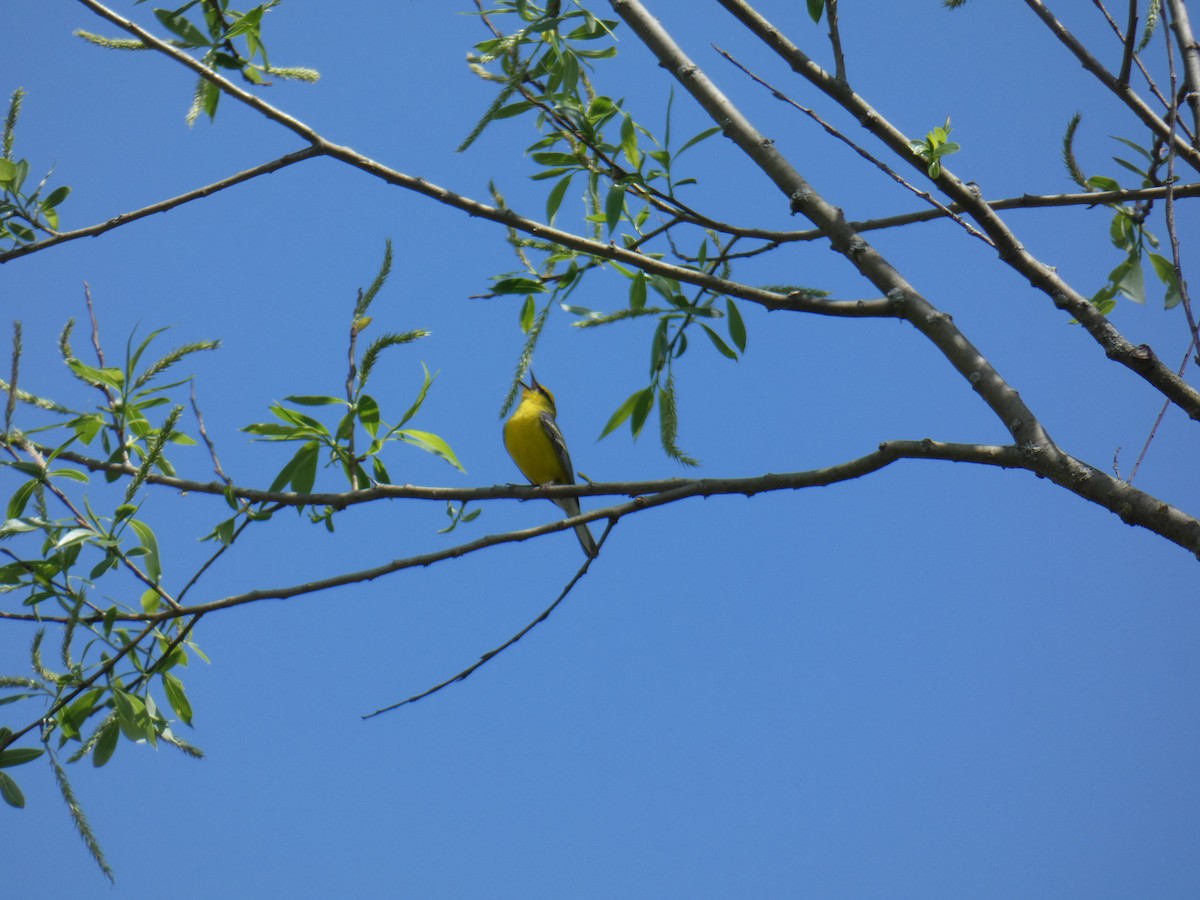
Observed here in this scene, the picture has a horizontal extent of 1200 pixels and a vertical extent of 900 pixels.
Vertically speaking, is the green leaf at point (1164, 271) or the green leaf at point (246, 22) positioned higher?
the green leaf at point (1164, 271)

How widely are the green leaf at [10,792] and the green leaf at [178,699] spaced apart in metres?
0.49

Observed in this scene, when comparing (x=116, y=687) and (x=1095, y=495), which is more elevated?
(x=1095, y=495)

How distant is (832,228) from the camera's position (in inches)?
125

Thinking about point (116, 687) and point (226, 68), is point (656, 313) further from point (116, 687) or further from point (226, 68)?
point (116, 687)

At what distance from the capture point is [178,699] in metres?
3.21

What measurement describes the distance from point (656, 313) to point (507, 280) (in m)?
0.48

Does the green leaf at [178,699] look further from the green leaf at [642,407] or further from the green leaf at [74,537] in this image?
the green leaf at [642,407]

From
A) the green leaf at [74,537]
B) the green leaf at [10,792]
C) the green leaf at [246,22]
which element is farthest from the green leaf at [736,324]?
the green leaf at [10,792]

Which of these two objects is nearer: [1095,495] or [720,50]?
[1095,495]

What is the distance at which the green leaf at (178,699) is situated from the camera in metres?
3.21

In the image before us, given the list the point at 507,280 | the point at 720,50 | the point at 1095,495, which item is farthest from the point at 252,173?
the point at 1095,495

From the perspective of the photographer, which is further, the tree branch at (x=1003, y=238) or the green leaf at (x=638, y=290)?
the green leaf at (x=638, y=290)

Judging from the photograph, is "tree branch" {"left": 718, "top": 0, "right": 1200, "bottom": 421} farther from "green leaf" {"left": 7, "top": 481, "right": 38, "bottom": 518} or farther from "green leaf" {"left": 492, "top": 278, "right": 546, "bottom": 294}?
"green leaf" {"left": 7, "top": 481, "right": 38, "bottom": 518}

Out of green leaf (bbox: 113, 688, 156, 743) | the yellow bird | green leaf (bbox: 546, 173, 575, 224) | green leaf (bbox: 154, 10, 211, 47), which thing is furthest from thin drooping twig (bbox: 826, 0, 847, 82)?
the yellow bird
